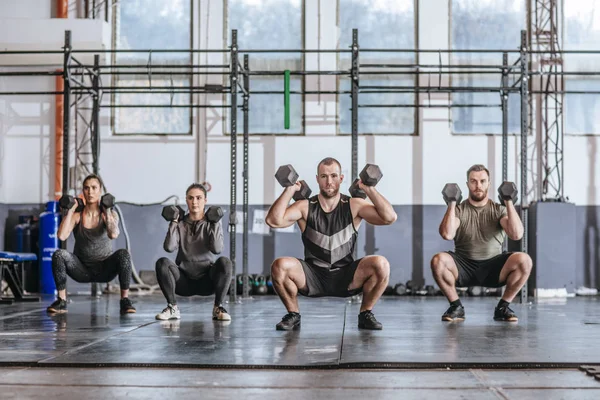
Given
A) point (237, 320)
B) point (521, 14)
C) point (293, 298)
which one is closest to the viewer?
point (293, 298)

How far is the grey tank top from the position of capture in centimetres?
601

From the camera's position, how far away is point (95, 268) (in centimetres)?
602

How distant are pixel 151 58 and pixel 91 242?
4.05 m

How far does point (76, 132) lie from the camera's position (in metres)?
9.38

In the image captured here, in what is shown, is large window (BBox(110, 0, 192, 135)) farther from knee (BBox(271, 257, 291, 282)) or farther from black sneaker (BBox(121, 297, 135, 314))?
knee (BBox(271, 257, 291, 282))

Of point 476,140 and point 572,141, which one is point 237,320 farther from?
point 572,141

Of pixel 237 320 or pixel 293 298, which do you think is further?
pixel 237 320

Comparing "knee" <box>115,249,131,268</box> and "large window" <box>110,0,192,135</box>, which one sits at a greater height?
"large window" <box>110,0,192,135</box>

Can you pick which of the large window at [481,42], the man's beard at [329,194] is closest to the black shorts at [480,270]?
the man's beard at [329,194]

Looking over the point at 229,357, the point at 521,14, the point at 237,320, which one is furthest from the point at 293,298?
the point at 521,14

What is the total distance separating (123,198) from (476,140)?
4371mm

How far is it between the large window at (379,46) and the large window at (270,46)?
54cm

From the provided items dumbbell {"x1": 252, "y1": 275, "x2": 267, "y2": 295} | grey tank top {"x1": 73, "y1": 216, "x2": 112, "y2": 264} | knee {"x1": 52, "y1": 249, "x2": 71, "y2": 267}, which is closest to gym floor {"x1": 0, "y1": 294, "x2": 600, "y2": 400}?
knee {"x1": 52, "y1": 249, "x2": 71, "y2": 267}

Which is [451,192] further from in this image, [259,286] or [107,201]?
[259,286]
